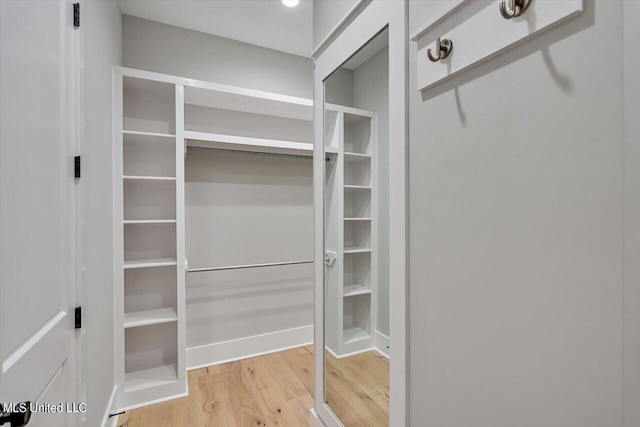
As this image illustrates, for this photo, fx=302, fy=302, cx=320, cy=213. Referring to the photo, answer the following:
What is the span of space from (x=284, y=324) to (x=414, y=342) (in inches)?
84.6

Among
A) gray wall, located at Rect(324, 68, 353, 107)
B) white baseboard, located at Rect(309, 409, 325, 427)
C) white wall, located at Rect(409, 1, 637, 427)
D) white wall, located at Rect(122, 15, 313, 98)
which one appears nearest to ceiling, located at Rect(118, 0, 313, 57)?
white wall, located at Rect(122, 15, 313, 98)

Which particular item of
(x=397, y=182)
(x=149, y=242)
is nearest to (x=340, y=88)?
(x=397, y=182)

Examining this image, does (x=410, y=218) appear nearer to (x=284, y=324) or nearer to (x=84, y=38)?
(x=84, y=38)

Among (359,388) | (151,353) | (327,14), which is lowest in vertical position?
(151,353)

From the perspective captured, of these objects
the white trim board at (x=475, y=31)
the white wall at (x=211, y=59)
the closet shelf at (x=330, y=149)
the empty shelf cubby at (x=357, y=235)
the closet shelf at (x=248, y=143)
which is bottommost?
the empty shelf cubby at (x=357, y=235)

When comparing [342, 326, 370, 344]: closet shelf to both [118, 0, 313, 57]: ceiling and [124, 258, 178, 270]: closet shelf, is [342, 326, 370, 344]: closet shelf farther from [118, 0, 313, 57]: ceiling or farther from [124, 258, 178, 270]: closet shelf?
[118, 0, 313, 57]: ceiling

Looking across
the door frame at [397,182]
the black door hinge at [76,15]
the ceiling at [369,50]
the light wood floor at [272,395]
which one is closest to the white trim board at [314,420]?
the light wood floor at [272,395]

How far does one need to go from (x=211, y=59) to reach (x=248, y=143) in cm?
84

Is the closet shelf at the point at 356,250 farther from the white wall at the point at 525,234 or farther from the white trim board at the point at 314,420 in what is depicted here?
the white trim board at the point at 314,420

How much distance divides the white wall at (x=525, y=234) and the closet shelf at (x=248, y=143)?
1.72m

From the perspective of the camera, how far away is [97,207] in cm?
159

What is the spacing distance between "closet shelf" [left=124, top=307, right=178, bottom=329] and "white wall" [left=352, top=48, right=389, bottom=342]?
1.64m

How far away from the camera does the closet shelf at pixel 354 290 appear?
139 centimetres

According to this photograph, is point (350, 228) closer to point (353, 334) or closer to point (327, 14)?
point (353, 334)
